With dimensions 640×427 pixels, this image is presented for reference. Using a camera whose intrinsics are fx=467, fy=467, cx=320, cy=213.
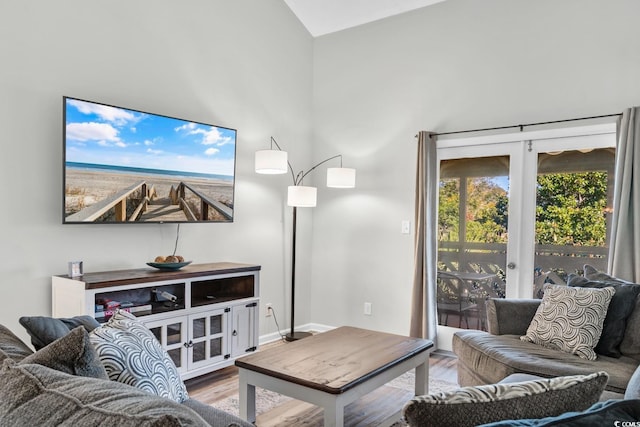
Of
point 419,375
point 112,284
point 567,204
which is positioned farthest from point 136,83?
point 567,204

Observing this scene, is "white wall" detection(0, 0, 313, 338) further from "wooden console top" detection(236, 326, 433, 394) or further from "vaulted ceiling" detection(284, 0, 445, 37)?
"wooden console top" detection(236, 326, 433, 394)

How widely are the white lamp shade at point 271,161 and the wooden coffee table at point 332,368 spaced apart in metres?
1.62

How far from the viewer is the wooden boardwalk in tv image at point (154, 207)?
3178mm

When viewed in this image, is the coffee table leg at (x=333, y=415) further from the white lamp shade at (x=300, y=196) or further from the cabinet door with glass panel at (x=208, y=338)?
the white lamp shade at (x=300, y=196)

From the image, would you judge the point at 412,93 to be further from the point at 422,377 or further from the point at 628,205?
the point at 422,377

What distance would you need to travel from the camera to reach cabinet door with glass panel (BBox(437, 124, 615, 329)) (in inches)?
144

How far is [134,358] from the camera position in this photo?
1587 mm

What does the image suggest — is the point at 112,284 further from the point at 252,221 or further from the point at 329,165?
the point at 329,165

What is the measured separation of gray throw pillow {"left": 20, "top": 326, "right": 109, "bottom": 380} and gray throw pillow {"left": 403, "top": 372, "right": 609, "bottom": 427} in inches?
28.8

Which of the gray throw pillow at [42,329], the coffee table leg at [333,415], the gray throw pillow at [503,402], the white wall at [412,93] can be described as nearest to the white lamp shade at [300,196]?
the white wall at [412,93]

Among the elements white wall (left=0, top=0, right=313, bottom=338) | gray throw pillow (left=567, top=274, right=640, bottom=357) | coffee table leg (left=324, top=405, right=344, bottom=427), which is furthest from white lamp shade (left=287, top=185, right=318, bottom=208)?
gray throw pillow (left=567, top=274, right=640, bottom=357)

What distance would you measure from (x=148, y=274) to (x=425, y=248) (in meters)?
2.34

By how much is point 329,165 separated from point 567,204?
2326 millimetres

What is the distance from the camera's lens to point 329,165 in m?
5.04
